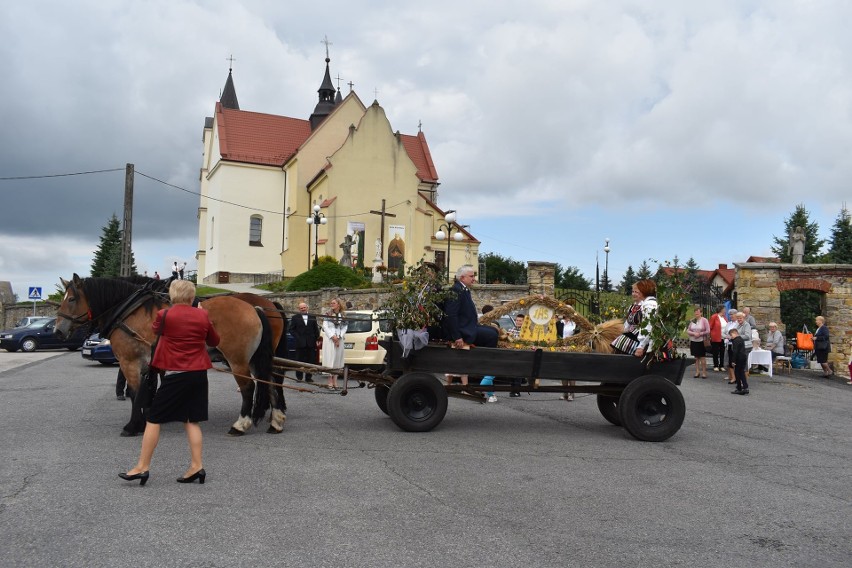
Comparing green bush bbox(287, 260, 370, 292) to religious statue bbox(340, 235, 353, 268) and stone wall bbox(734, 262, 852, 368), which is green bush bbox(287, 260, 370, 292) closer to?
religious statue bbox(340, 235, 353, 268)

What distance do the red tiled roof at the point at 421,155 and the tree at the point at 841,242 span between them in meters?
28.7

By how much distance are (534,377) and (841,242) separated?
128ft

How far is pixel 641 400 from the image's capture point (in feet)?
28.0

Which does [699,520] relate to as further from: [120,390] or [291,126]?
[291,126]

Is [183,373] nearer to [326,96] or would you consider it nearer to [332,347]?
[332,347]

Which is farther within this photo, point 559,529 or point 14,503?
point 14,503

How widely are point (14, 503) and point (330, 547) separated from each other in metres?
2.56

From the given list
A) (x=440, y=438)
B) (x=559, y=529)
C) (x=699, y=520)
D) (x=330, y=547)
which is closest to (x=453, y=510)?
(x=559, y=529)

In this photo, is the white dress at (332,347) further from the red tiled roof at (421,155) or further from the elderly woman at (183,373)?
the red tiled roof at (421,155)

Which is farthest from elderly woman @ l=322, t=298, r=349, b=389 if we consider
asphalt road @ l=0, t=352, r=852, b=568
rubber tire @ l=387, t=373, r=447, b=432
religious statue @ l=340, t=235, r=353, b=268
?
religious statue @ l=340, t=235, r=353, b=268

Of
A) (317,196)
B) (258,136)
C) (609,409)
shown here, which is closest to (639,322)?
(609,409)

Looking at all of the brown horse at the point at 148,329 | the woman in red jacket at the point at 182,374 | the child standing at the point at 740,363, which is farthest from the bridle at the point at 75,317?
the child standing at the point at 740,363

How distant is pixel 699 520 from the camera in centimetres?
516

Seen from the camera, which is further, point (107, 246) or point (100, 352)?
point (107, 246)
